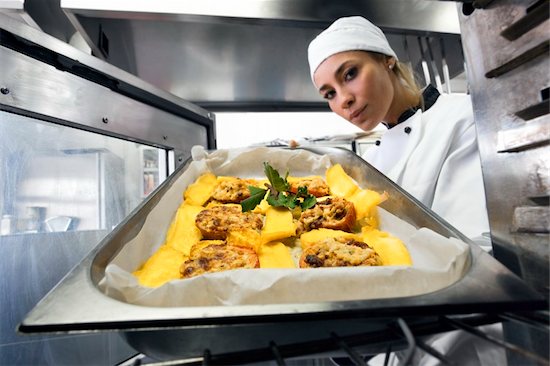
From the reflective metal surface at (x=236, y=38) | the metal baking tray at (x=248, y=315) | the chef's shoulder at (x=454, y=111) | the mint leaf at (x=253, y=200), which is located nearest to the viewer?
the metal baking tray at (x=248, y=315)

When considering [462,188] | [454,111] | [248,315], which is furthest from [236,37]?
[248,315]

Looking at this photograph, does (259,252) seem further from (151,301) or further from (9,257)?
(9,257)

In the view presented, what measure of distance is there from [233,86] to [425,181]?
6.84 ft

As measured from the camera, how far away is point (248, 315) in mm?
418

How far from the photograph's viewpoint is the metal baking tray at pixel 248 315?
0.42m

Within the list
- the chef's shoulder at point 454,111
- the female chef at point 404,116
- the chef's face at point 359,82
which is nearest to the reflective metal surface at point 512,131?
the female chef at point 404,116

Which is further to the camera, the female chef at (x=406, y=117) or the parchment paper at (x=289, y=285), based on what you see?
the female chef at (x=406, y=117)

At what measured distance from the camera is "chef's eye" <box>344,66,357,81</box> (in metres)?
1.67

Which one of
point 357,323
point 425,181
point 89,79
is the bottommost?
point 357,323

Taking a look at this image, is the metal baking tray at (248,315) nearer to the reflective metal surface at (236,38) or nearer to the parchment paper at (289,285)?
the parchment paper at (289,285)

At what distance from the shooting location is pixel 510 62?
0.50m

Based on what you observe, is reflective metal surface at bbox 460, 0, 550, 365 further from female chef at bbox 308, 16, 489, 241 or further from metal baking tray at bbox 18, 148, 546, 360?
female chef at bbox 308, 16, 489, 241

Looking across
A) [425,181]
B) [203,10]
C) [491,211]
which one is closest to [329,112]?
[203,10]

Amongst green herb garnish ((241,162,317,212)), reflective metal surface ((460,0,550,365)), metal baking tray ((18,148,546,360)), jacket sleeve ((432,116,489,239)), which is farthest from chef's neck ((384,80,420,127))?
metal baking tray ((18,148,546,360))
